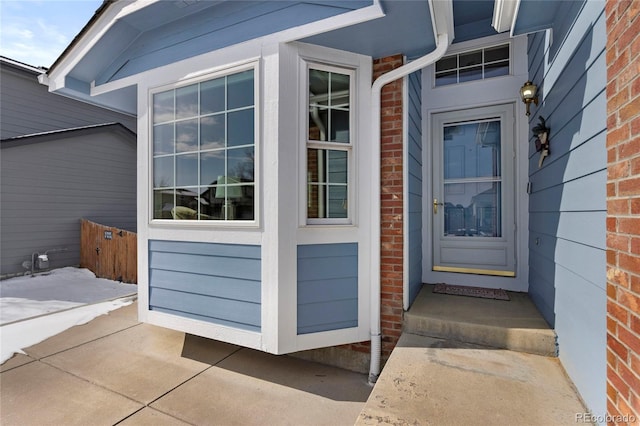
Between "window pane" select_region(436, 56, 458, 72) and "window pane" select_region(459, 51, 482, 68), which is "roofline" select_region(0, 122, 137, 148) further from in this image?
"window pane" select_region(459, 51, 482, 68)

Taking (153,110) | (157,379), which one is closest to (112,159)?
(153,110)

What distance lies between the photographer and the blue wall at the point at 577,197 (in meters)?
1.57

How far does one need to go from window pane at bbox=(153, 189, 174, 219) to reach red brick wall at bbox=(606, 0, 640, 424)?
3.42m

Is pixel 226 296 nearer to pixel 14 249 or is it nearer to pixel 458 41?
pixel 458 41

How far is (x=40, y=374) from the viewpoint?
2795 millimetres

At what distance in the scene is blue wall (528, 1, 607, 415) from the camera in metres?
1.57

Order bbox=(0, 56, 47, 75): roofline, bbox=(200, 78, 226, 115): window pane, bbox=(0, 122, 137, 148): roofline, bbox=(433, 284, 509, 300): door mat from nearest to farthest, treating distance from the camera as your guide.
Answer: bbox=(200, 78, 226, 115): window pane → bbox=(433, 284, 509, 300): door mat → bbox=(0, 122, 137, 148): roofline → bbox=(0, 56, 47, 75): roofline

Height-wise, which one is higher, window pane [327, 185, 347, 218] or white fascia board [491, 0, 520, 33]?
white fascia board [491, 0, 520, 33]

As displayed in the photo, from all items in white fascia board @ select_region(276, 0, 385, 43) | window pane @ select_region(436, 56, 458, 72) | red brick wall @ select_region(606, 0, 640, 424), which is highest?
window pane @ select_region(436, 56, 458, 72)

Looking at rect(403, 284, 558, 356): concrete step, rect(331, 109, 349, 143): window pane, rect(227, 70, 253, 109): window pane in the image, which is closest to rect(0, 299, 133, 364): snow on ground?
rect(227, 70, 253, 109): window pane

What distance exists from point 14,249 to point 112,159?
2.94 metres

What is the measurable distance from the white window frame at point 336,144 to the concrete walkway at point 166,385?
1477mm

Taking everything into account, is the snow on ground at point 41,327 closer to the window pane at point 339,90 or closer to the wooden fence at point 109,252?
the wooden fence at point 109,252

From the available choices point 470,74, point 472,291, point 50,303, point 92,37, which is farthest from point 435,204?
point 50,303
